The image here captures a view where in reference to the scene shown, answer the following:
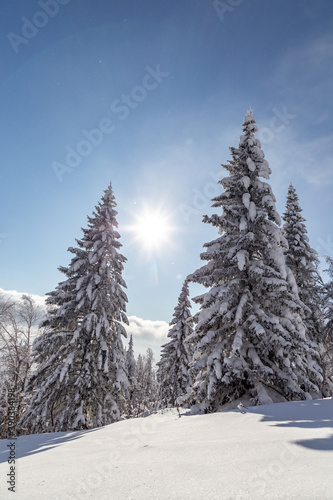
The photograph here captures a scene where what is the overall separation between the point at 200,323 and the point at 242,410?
133 inches

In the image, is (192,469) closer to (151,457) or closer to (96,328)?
(151,457)

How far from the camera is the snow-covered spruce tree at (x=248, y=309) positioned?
28.4 feet

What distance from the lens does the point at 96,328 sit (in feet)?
44.1

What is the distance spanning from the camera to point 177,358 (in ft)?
77.4

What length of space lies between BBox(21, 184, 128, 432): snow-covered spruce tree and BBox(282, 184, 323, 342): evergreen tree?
11.2m

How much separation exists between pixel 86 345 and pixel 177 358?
1212 cm

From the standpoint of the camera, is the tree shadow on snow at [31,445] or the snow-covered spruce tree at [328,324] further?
the snow-covered spruce tree at [328,324]

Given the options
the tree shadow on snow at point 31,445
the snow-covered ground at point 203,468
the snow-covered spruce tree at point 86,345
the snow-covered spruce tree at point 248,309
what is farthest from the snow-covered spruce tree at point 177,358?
the snow-covered ground at point 203,468

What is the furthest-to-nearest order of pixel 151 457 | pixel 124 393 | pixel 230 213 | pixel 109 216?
pixel 109 216 → pixel 124 393 → pixel 230 213 → pixel 151 457

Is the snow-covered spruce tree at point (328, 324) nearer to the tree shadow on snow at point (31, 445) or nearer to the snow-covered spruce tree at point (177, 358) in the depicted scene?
the snow-covered spruce tree at point (177, 358)

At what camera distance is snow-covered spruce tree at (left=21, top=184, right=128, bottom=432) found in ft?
41.3

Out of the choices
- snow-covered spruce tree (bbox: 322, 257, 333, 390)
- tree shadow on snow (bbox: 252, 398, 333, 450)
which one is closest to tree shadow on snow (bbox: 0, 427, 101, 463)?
tree shadow on snow (bbox: 252, 398, 333, 450)

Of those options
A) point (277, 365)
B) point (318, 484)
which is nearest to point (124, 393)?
point (277, 365)

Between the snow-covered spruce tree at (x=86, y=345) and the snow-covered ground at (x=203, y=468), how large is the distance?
30.1 ft
